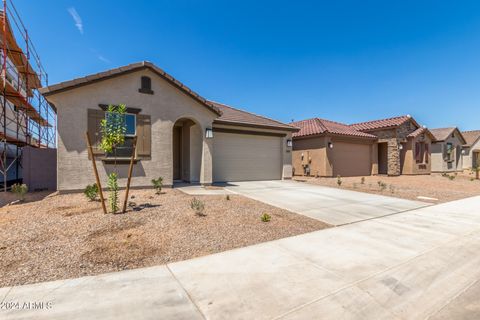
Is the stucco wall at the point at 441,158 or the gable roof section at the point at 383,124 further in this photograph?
the stucco wall at the point at 441,158

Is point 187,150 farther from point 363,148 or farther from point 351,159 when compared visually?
point 363,148

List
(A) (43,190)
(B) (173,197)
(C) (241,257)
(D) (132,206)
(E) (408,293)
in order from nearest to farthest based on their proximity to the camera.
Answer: (E) (408,293)
(C) (241,257)
(D) (132,206)
(B) (173,197)
(A) (43,190)

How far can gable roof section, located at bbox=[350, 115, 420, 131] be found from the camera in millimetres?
18987

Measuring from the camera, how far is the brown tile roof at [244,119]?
40.9ft

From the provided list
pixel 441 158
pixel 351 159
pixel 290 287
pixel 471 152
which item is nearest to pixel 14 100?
pixel 290 287

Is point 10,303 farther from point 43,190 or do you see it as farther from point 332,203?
point 43,190

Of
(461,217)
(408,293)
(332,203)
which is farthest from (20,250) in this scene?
(461,217)

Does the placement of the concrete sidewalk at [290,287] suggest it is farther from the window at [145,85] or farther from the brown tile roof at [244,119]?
the brown tile roof at [244,119]

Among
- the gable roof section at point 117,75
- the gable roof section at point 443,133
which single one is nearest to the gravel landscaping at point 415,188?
the gable roof section at point 117,75

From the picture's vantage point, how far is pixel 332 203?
7898mm

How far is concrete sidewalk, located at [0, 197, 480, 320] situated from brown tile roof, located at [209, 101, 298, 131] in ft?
29.5

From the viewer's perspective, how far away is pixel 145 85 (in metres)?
9.40

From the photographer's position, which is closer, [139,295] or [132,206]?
[139,295]

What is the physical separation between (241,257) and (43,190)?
33.0ft
